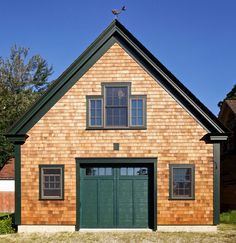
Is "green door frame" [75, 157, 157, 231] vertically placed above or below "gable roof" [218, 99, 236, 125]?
below

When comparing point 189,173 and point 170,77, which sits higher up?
point 170,77

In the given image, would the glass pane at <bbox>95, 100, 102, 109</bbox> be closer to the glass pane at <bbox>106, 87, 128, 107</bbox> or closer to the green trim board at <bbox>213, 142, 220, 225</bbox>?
the glass pane at <bbox>106, 87, 128, 107</bbox>

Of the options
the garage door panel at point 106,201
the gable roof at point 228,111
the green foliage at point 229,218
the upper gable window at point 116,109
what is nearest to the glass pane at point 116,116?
the upper gable window at point 116,109

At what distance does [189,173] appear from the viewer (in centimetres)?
1420

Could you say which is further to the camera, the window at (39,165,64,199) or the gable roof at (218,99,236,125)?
the gable roof at (218,99,236,125)

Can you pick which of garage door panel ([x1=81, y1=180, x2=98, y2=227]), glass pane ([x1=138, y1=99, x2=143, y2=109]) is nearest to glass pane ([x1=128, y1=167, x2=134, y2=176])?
garage door panel ([x1=81, y1=180, x2=98, y2=227])

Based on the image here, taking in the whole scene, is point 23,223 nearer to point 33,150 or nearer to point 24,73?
point 33,150

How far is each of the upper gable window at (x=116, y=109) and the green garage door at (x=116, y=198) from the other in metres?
1.92

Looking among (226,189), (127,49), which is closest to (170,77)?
(127,49)

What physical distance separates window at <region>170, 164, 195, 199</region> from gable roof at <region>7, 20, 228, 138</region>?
202cm

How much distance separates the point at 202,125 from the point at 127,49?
4.78m

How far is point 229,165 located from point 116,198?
34.0ft

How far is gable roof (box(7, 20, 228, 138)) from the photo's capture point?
14.3 m

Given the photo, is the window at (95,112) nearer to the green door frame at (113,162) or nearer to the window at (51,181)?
the green door frame at (113,162)
